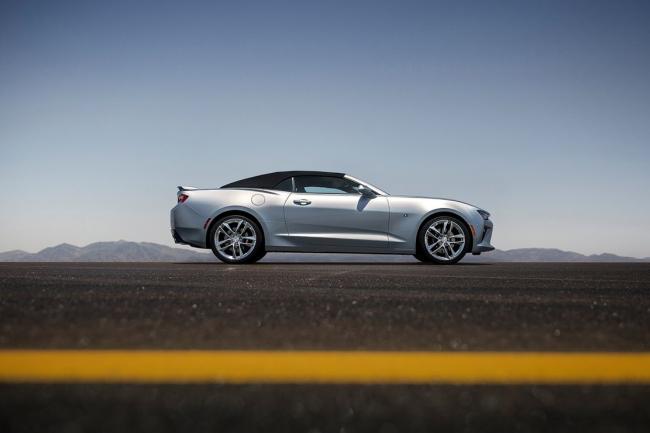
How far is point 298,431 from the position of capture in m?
1.61

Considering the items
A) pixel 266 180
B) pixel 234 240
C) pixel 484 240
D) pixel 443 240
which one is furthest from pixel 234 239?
pixel 484 240

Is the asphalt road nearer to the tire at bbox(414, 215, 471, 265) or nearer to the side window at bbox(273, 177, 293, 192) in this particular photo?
the tire at bbox(414, 215, 471, 265)

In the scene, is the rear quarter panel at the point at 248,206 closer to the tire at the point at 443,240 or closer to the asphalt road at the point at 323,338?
the tire at the point at 443,240

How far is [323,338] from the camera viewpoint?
2.78 metres

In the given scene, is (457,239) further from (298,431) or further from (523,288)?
(298,431)

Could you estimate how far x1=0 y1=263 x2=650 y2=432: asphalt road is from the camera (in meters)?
1.70

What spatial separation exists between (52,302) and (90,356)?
5.38 feet

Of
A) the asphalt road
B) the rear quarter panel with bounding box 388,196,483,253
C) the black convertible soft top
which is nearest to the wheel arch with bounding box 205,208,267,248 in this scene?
the black convertible soft top

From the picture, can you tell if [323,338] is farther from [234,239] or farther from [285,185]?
[285,185]

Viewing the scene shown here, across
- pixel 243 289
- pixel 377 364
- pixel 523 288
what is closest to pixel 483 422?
pixel 377 364

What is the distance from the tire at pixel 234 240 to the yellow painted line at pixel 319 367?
27.6ft

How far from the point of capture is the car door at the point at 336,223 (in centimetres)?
1087

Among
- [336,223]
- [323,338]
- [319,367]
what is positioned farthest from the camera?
[336,223]

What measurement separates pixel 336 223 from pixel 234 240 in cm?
173
